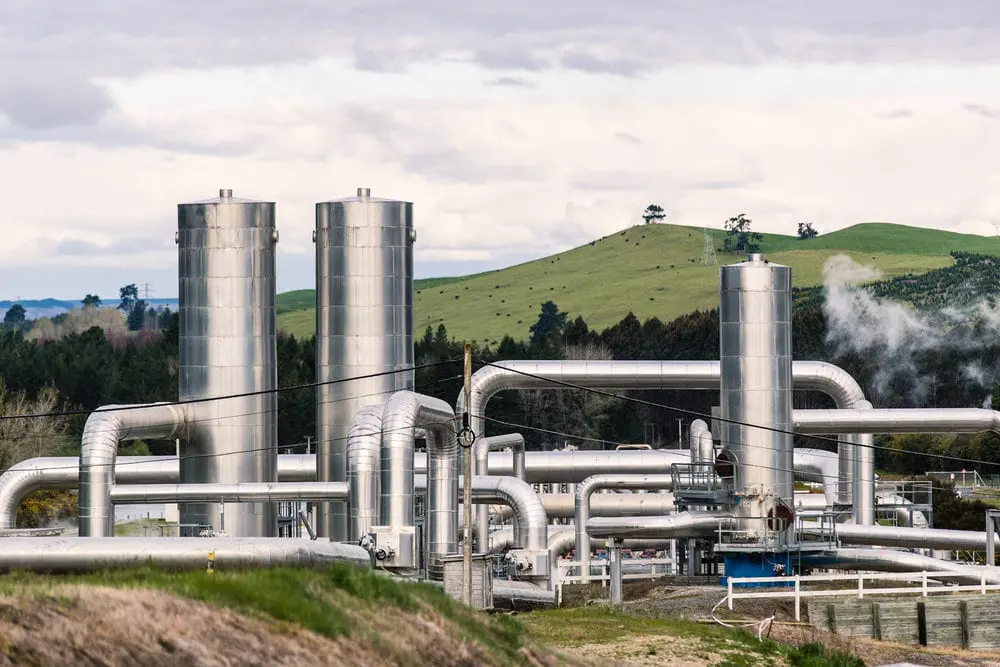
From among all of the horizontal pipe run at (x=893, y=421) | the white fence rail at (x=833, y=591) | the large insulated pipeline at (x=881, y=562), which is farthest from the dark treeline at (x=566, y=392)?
the white fence rail at (x=833, y=591)

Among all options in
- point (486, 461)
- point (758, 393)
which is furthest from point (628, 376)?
point (758, 393)

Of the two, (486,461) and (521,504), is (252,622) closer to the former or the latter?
(521,504)

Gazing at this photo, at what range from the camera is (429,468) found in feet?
125

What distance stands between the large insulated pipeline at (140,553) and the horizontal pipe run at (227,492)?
13.0m

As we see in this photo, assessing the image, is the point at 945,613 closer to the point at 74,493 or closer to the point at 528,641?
the point at 528,641

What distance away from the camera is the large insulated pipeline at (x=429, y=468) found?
36469mm

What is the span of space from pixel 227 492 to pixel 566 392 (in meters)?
82.7

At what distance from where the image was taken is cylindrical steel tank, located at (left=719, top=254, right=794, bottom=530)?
43094 millimetres

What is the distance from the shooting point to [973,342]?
157 m

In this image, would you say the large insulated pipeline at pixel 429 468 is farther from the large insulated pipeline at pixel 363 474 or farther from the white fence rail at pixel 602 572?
the white fence rail at pixel 602 572

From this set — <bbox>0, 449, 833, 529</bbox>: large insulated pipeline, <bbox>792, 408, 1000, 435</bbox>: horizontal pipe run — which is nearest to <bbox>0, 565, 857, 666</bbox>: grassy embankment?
<bbox>0, 449, 833, 529</bbox>: large insulated pipeline

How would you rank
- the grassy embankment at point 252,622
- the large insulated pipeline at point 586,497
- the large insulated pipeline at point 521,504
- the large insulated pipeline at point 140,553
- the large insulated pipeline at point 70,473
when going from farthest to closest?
the large insulated pipeline at point 586,497, the large insulated pipeline at point 70,473, the large insulated pipeline at point 521,504, the large insulated pipeline at point 140,553, the grassy embankment at point 252,622

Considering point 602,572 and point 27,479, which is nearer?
point 27,479

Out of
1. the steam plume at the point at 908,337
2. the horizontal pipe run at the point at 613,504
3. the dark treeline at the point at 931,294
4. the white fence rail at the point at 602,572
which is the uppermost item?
the dark treeline at the point at 931,294
